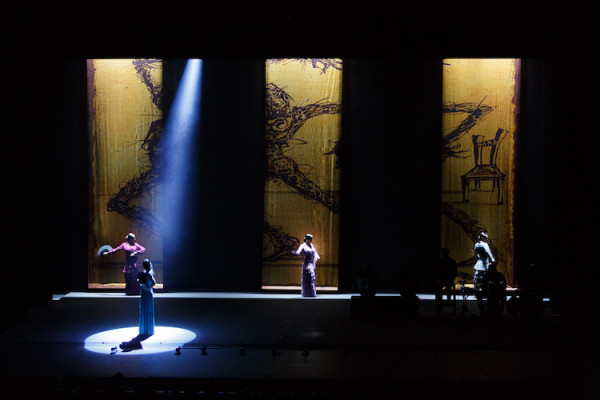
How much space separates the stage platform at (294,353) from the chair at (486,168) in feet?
10.8

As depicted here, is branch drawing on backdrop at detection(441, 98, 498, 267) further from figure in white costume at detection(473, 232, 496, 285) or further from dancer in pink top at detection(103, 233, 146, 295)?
dancer in pink top at detection(103, 233, 146, 295)

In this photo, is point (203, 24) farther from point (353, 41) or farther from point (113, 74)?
point (113, 74)

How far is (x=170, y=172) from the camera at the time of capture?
1332 cm

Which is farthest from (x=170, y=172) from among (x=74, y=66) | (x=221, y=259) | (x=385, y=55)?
(x=385, y=55)

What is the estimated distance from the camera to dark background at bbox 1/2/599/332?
26.5 ft

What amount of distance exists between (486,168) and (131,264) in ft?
26.5

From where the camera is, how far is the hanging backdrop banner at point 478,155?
13234mm

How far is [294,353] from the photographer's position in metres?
8.15

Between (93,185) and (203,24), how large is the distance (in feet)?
21.7

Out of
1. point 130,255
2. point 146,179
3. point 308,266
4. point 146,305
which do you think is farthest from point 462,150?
point 146,305

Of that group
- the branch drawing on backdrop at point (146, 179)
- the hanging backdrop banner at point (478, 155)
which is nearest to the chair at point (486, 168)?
the hanging backdrop banner at point (478, 155)

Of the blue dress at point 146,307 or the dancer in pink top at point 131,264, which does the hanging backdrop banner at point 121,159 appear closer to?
the dancer in pink top at point 131,264

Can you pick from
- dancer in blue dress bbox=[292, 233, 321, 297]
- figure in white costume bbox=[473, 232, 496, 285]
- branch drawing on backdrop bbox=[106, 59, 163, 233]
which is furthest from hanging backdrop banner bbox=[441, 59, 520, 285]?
branch drawing on backdrop bbox=[106, 59, 163, 233]

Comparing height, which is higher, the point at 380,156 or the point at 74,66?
the point at 74,66
